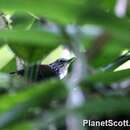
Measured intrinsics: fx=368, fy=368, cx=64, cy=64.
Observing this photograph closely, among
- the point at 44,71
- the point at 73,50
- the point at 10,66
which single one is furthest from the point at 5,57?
the point at 73,50

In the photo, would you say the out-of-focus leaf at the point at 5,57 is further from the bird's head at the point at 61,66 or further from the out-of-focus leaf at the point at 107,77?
the out-of-focus leaf at the point at 107,77

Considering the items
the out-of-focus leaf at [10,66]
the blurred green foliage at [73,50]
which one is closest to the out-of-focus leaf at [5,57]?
the out-of-focus leaf at [10,66]

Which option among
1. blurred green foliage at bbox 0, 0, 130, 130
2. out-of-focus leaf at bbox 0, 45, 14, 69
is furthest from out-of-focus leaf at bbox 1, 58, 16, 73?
blurred green foliage at bbox 0, 0, 130, 130

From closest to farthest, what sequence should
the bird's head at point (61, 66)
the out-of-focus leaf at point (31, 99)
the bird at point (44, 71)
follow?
1. the out-of-focus leaf at point (31, 99)
2. the bird at point (44, 71)
3. the bird's head at point (61, 66)

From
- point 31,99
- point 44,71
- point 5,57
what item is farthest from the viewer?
point 5,57

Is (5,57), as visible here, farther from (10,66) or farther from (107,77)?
(107,77)

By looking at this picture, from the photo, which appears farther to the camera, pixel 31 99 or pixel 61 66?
pixel 61 66

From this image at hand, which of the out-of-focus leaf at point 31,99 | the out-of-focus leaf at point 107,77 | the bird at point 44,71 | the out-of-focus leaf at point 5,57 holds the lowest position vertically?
the out-of-focus leaf at point 31,99

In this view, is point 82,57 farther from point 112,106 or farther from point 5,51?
point 5,51

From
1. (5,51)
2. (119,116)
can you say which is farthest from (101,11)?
(5,51)
